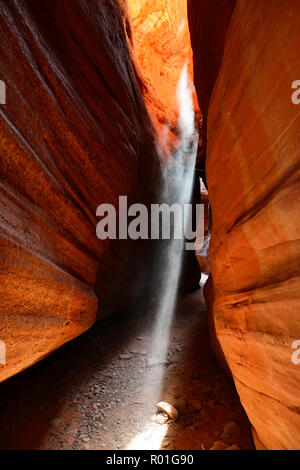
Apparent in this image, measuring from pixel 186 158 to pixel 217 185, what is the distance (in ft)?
24.3

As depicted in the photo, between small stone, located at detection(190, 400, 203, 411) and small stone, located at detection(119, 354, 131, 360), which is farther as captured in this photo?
small stone, located at detection(119, 354, 131, 360)

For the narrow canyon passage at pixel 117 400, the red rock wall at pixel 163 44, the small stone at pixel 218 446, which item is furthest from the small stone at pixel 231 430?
the red rock wall at pixel 163 44

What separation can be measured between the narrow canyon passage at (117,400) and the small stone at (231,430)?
0.01 m

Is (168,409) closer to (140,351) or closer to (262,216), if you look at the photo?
(140,351)

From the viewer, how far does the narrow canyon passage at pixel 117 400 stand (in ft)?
10.4

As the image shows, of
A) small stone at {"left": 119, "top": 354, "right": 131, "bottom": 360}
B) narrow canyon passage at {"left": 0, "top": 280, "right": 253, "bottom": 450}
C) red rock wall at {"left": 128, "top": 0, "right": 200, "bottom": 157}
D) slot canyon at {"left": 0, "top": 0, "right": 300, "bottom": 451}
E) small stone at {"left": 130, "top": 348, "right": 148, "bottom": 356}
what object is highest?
red rock wall at {"left": 128, "top": 0, "right": 200, "bottom": 157}

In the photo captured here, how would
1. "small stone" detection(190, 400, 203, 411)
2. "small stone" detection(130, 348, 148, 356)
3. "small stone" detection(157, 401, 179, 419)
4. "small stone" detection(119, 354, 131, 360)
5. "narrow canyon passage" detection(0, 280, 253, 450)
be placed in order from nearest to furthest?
1. "narrow canyon passage" detection(0, 280, 253, 450)
2. "small stone" detection(157, 401, 179, 419)
3. "small stone" detection(190, 400, 203, 411)
4. "small stone" detection(119, 354, 131, 360)
5. "small stone" detection(130, 348, 148, 356)

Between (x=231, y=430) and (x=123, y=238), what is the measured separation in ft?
13.7

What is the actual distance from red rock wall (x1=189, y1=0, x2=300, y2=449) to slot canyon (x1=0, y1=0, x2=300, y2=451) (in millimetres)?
16

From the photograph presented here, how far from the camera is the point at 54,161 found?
2.90 metres

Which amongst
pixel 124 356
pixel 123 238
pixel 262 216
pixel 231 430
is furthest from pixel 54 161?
pixel 124 356

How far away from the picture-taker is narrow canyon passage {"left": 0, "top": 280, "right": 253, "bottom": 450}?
317cm

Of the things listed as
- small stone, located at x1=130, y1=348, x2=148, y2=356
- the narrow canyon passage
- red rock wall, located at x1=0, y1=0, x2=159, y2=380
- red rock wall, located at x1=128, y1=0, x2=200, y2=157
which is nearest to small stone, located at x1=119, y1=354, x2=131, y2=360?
the narrow canyon passage

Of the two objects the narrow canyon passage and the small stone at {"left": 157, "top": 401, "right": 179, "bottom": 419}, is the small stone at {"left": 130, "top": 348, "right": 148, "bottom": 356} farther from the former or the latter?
the small stone at {"left": 157, "top": 401, "right": 179, "bottom": 419}
